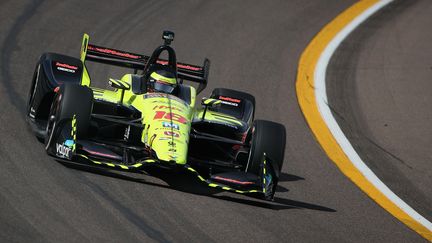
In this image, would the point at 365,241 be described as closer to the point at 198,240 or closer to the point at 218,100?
the point at 198,240

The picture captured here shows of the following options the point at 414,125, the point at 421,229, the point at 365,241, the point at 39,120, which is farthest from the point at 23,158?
the point at 414,125

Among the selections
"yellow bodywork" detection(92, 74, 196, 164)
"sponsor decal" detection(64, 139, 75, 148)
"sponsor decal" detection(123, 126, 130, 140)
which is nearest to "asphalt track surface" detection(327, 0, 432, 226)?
"yellow bodywork" detection(92, 74, 196, 164)

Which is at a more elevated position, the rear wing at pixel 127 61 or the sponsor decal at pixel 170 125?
the rear wing at pixel 127 61

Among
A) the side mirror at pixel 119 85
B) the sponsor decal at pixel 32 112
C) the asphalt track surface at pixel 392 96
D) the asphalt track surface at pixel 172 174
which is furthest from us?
the asphalt track surface at pixel 392 96

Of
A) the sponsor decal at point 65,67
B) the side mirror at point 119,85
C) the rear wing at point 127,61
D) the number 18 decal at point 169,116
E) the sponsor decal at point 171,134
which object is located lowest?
the sponsor decal at point 171,134

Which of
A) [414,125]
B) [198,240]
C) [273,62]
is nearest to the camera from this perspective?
[198,240]

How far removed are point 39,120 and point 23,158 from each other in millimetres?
1268

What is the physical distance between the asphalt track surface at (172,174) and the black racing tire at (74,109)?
400 millimetres

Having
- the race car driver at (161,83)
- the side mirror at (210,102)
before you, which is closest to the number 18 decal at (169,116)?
the side mirror at (210,102)

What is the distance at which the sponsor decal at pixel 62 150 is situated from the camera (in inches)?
438

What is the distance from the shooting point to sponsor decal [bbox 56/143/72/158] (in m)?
11.1

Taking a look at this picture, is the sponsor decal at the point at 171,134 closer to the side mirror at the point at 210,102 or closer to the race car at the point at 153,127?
the race car at the point at 153,127

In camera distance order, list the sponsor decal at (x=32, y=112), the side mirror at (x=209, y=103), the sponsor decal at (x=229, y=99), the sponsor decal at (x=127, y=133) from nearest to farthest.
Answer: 1. the sponsor decal at (x=127, y=133)
2. the side mirror at (x=209, y=103)
3. the sponsor decal at (x=32, y=112)
4. the sponsor decal at (x=229, y=99)

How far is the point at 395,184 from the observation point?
13195mm
